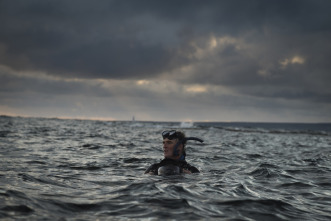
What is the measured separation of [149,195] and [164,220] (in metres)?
1.70

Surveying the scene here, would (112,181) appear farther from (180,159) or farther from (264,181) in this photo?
(264,181)

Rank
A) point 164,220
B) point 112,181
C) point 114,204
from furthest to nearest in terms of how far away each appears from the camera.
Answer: point 112,181, point 114,204, point 164,220

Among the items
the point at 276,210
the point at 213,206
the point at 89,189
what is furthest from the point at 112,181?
the point at 276,210

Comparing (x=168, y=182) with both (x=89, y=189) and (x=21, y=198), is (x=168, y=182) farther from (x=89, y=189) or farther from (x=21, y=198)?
(x=21, y=198)

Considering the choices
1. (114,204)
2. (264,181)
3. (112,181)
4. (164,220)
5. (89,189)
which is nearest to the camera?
(164,220)

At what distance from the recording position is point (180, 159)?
9055mm

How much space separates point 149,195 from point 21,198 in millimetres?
2409

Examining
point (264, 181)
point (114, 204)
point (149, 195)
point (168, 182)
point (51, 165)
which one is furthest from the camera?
point (51, 165)

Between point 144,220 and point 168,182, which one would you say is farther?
point 168,182

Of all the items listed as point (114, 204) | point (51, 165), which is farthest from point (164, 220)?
point (51, 165)

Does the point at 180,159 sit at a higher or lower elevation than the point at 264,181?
higher

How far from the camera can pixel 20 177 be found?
805 cm

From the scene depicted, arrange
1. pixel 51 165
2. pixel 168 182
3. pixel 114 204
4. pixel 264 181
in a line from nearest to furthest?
pixel 114 204
pixel 168 182
pixel 264 181
pixel 51 165

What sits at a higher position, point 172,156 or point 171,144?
point 171,144
